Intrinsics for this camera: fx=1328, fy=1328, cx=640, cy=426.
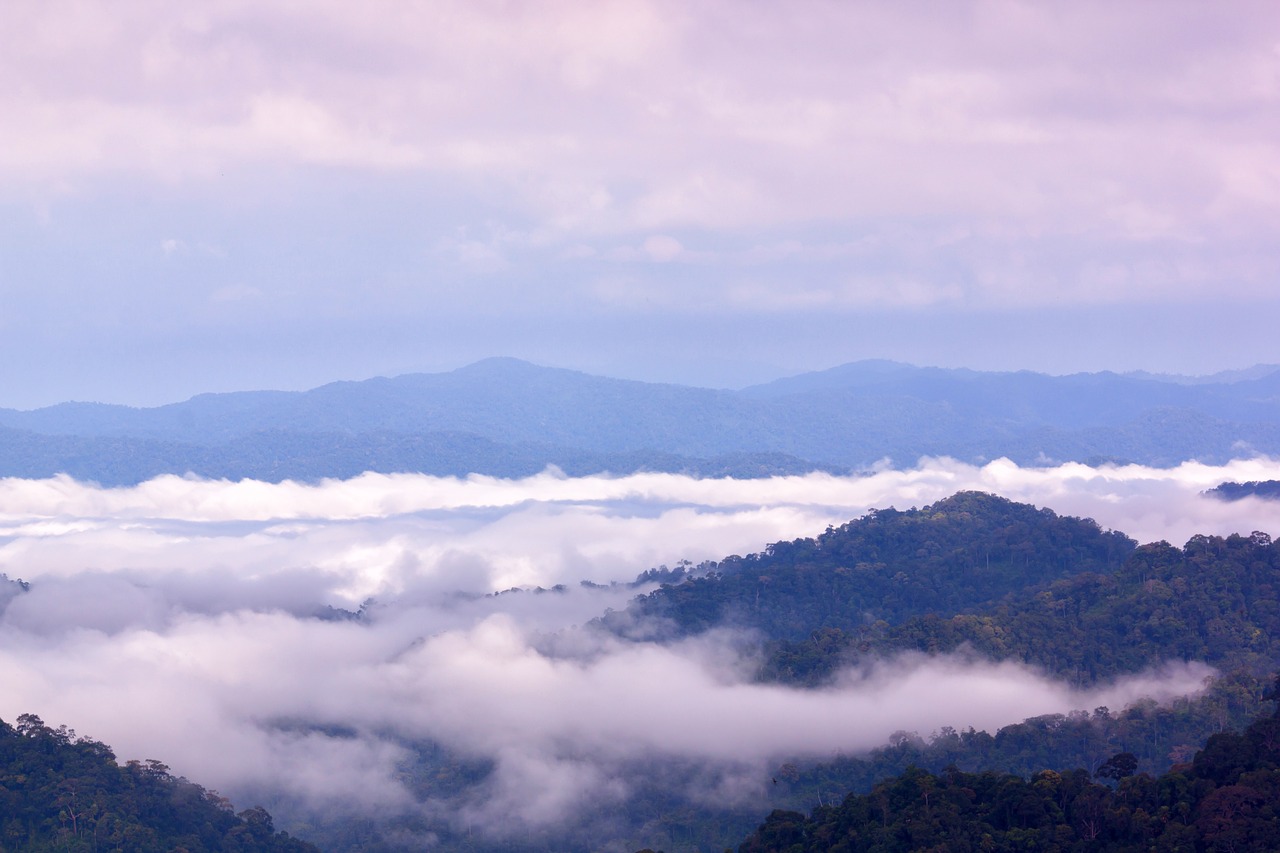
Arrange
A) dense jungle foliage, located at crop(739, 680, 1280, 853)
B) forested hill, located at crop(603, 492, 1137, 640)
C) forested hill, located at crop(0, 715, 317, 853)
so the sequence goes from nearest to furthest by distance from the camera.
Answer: dense jungle foliage, located at crop(739, 680, 1280, 853), forested hill, located at crop(0, 715, 317, 853), forested hill, located at crop(603, 492, 1137, 640)

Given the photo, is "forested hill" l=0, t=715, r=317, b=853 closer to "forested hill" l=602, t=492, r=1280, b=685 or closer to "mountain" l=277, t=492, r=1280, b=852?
"mountain" l=277, t=492, r=1280, b=852

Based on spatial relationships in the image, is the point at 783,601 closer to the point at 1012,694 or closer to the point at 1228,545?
the point at 1012,694

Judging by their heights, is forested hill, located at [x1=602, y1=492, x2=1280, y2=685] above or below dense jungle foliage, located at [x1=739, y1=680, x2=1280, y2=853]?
above

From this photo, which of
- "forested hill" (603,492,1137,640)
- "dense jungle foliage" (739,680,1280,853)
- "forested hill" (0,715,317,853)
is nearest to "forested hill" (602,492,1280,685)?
"forested hill" (603,492,1137,640)

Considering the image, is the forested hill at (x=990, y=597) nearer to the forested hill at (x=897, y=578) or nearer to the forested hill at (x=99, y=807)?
the forested hill at (x=897, y=578)

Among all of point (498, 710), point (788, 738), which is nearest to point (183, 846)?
point (788, 738)

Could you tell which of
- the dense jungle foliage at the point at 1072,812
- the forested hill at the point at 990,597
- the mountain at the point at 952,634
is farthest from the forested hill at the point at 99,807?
the forested hill at the point at 990,597
